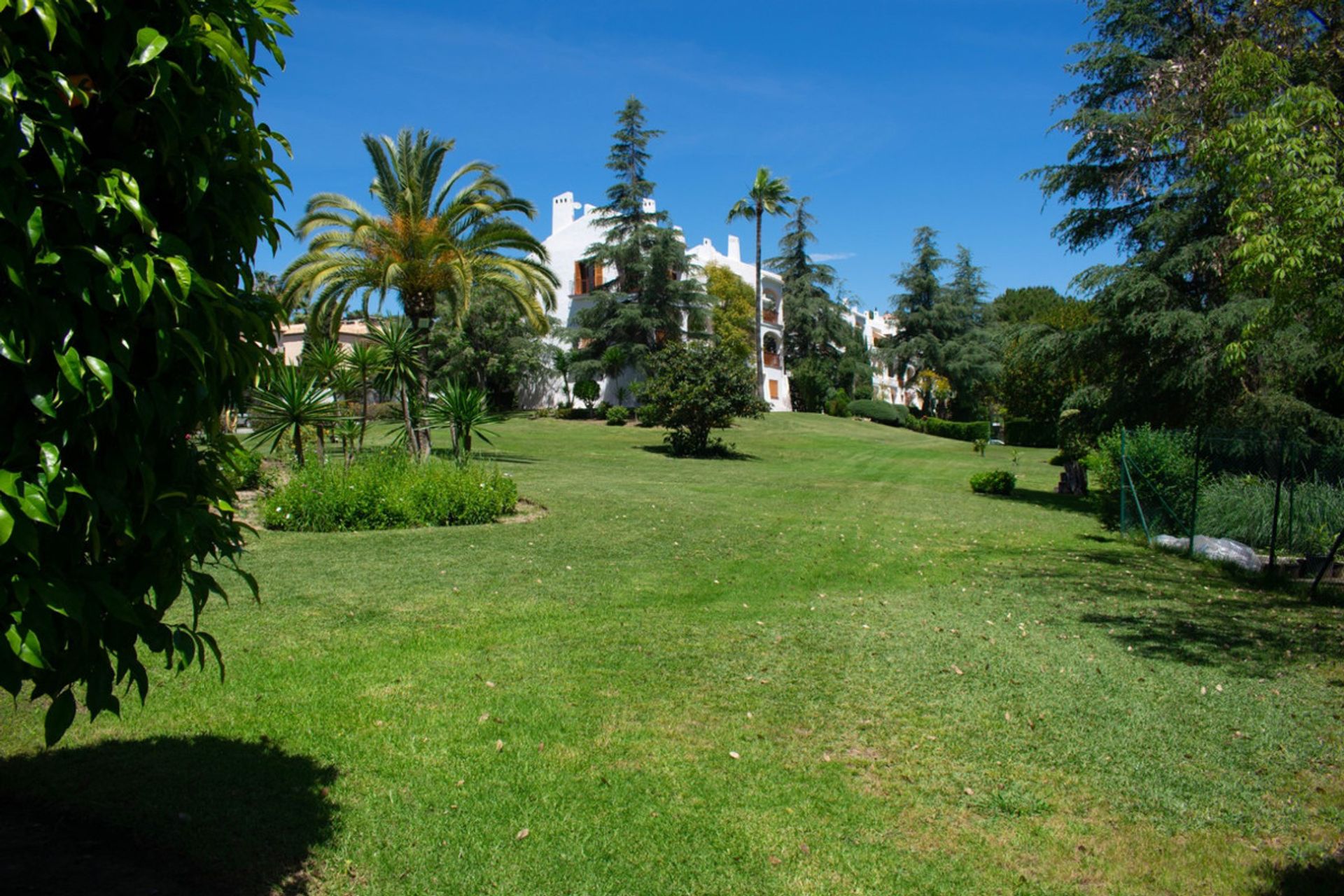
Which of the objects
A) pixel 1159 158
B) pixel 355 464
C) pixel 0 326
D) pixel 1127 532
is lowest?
pixel 1127 532

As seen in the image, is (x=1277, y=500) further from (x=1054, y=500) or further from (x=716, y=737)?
(x=1054, y=500)

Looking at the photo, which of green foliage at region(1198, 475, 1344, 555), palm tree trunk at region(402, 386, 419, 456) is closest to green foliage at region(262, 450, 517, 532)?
palm tree trunk at region(402, 386, 419, 456)

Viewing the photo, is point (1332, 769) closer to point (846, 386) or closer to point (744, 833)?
point (744, 833)

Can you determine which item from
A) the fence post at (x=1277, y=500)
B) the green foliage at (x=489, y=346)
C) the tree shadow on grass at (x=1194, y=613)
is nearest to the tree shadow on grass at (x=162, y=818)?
the tree shadow on grass at (x=1194, y=613)

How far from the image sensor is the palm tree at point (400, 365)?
16156 mm

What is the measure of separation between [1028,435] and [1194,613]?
44.1 meters

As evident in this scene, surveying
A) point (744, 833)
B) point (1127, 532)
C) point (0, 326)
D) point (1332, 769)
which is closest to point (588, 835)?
point (744, 833)

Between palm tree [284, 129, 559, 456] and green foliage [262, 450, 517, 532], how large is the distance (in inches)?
337

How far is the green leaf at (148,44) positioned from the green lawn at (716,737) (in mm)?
3066

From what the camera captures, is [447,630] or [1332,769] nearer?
[1332,769]

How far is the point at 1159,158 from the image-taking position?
67.8ft

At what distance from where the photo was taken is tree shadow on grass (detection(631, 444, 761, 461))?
29828mm

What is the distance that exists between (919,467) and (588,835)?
29114mm

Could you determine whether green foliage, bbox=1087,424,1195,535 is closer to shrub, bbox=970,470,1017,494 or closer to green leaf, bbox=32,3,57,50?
shrub, bbox=970,470,1017,494
